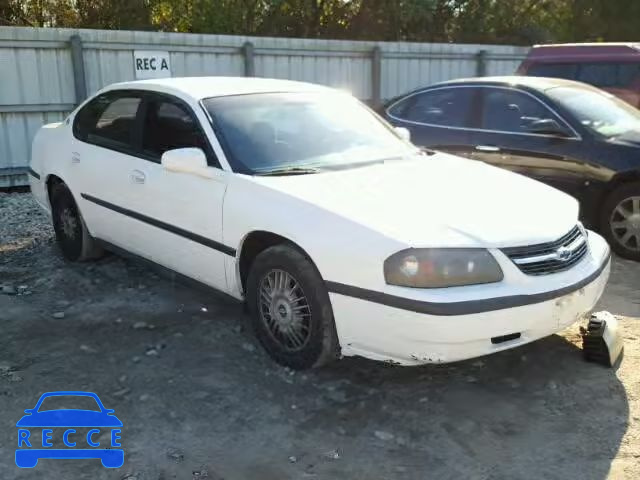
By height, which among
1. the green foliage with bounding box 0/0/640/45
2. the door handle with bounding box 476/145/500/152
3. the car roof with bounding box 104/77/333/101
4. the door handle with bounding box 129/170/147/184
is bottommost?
the door handle with bounding box 476/145/500/152

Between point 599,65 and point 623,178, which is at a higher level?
point 599,65

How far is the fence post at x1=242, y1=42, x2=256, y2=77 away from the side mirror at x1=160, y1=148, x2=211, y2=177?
6.97m

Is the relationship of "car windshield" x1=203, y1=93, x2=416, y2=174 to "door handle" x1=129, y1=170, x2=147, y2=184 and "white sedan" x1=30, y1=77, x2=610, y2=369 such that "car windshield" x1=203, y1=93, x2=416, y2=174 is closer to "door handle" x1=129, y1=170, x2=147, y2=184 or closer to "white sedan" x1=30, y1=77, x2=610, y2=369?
"white sedan" x1=30, y1=77, x2=610, y2=369

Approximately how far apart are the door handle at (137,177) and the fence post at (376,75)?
8.12 metres

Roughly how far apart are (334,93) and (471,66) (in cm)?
960

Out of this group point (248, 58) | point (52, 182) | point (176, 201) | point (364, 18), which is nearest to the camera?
point (176, 201)

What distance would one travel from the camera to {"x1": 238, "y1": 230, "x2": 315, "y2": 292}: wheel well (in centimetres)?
385

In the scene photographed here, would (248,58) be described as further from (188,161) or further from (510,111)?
(188,161)

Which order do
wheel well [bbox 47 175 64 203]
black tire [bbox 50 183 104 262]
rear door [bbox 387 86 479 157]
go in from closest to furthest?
black tire [bbox 50 183 104 262] → wheel well [bbox 47 175 64 203] → rear door [bbox 387 86 479 157]

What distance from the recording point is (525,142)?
643cm

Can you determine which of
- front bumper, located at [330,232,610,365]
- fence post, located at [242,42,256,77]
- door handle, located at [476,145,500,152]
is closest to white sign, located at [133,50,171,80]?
fence post, located at [242,42,256,77]

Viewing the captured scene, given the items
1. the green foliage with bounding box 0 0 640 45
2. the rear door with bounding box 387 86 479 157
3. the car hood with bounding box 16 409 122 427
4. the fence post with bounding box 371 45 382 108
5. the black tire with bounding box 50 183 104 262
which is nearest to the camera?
the car hood with bounding box 16 409 122 427

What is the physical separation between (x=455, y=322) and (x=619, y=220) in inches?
137

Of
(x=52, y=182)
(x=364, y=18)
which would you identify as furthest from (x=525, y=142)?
(x=364, y=18)
